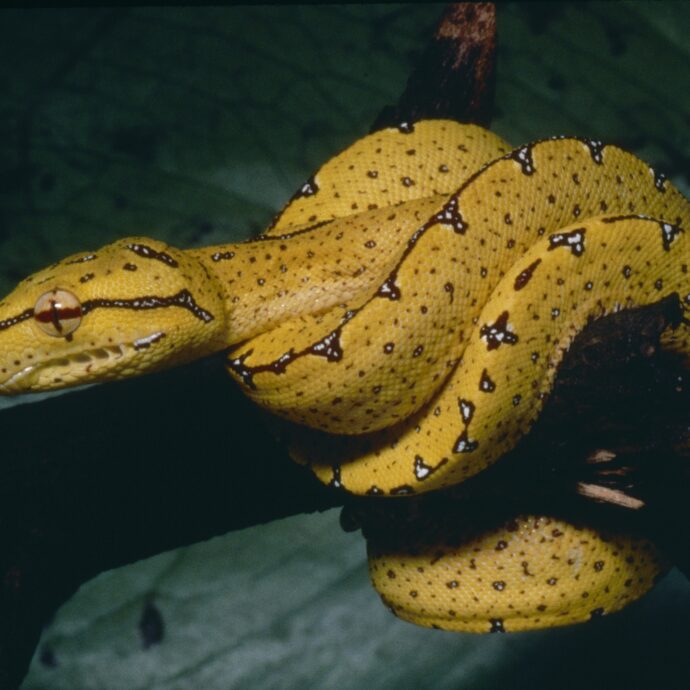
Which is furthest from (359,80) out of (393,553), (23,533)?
(23,533)

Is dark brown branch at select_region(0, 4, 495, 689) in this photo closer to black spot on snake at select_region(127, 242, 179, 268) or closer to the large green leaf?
black spot on snake at select_region(127, 242, 179, 268)

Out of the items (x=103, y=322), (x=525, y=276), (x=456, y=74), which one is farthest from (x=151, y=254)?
(x=456, y=74)

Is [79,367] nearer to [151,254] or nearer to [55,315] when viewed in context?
[55,315]

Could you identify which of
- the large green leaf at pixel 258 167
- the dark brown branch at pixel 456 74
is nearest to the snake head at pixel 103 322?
the large green leaf at pixel 258 167

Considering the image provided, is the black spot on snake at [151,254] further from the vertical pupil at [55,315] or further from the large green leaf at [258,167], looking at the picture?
the large green leaf at [258,167]

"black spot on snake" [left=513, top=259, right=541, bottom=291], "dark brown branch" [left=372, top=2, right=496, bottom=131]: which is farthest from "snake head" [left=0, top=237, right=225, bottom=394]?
"dark brown branch" [left=372, top=2, right=496, bottom=131]

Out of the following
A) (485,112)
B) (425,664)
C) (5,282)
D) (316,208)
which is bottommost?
(425,664)

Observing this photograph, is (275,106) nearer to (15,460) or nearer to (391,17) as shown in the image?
(391,17)
